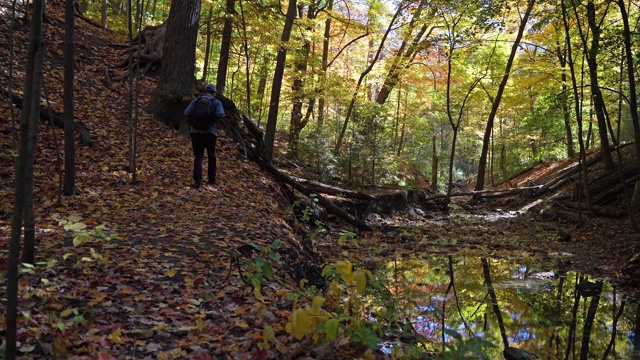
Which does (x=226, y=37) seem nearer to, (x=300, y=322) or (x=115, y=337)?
Result: (x=115, y=337)

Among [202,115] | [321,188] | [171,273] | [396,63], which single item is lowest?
[171,273]

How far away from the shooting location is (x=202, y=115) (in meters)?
7.91

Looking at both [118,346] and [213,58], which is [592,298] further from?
[213,58]

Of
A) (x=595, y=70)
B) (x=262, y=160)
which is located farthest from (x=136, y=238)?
(x=595, y=70)

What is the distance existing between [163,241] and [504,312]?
179 inches

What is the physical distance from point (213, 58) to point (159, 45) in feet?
40.8

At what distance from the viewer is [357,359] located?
2930mm

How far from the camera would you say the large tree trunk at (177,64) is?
9820 mm

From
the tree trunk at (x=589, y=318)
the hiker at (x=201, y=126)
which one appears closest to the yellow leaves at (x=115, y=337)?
the tree trunk at (x=589, y=318)

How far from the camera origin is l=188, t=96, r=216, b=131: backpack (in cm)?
790

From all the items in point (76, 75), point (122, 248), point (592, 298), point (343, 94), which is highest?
point (343, 94)

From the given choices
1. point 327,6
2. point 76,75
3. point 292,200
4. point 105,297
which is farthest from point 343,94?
point 105,297

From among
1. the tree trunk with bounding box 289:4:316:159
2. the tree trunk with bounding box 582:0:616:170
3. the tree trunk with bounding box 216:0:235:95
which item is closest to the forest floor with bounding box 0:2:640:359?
the tree trunk with bounding box 216:0:235:95

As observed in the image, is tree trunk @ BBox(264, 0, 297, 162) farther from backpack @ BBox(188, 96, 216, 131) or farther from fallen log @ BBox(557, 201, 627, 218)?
fallen log @ BBox(557, 201, 627, 218)
